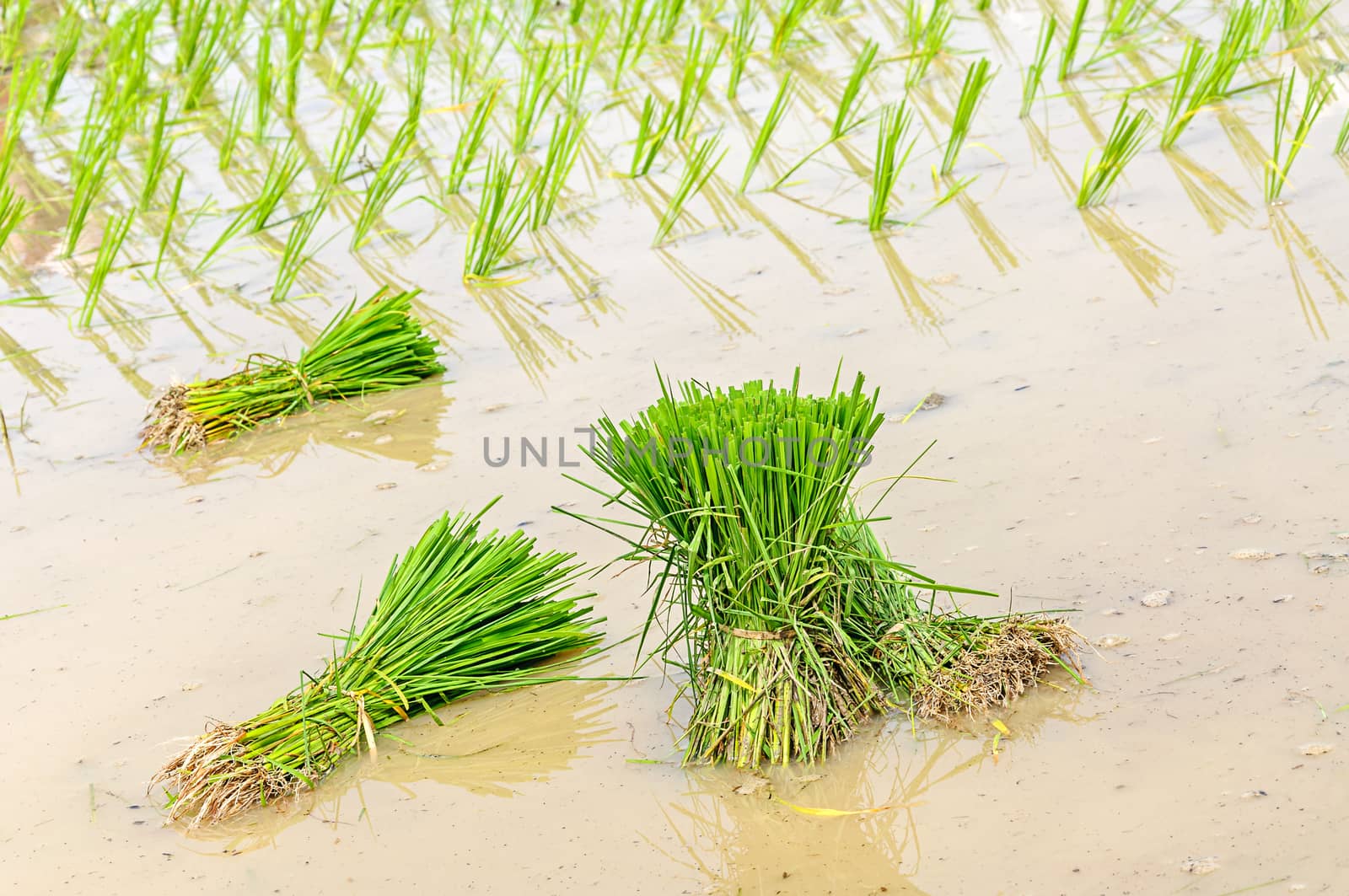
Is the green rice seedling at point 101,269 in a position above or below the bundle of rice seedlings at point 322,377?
above

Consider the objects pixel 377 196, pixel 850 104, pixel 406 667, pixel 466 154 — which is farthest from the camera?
pixel 466 154

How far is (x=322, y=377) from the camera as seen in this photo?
289 centimetres

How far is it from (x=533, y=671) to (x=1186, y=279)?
5.73 ft

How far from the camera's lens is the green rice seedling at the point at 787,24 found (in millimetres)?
4449

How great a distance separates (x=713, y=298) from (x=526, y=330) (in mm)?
455

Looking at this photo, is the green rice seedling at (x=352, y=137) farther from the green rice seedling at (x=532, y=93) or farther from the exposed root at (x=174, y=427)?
the exposed root at (x=174, y=427)

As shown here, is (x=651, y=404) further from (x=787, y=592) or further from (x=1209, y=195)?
(x=1209, y=195)

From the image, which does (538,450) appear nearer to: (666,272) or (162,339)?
(666,272)

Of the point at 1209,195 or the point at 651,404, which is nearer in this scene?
the point at 651,404

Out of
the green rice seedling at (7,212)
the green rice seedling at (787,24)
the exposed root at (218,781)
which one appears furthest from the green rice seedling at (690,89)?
the exposed root at (218,781)

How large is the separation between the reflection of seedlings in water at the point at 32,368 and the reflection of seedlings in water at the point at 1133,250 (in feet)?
8.22

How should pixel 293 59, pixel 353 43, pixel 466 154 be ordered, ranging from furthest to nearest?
pixel 353 43 < pixel 293 59 < pixel 466 154

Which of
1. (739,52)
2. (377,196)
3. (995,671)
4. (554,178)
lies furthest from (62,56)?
(995,671)

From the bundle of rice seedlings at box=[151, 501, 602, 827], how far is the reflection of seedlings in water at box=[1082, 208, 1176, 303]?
1.58 m
